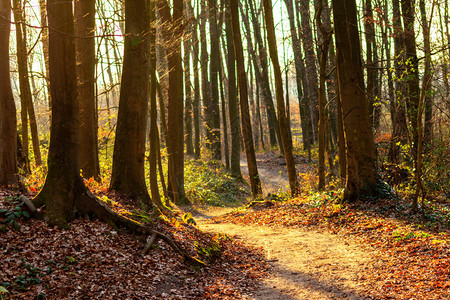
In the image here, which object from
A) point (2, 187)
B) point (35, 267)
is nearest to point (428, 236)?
point (35, 267)

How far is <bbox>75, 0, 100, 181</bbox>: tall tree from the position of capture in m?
10.3

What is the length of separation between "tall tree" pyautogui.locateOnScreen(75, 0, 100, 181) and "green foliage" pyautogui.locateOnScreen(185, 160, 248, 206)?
22.6ft

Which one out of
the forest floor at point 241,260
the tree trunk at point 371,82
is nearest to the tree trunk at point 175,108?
the forest floor at point 241,260

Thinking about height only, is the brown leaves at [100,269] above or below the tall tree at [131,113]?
below

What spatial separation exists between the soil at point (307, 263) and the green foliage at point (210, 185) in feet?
23.1

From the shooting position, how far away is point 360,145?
9.33m

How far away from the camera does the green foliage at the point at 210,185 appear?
57.1 feet

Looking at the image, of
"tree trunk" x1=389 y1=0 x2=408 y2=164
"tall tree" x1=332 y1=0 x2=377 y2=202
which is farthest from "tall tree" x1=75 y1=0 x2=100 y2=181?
"tree trunk" x1=389 y1=0 x2=408 y2=164

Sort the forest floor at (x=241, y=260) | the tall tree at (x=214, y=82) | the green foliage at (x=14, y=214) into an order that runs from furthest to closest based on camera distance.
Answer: the tall tree at (x=214, y=82), the green foliage at (x=14, y=214), the forest floor at (x=241, y=260)

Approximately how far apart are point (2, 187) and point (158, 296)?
161 inches

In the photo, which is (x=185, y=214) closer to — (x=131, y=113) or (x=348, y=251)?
(x=131, y=113)

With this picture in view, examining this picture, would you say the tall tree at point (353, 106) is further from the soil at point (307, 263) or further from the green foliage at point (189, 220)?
the green foliage at point (189, 220)

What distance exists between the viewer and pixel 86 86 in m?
10.4

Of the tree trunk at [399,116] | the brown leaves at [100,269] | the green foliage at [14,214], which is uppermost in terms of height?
the tree trunk at [399,116]
